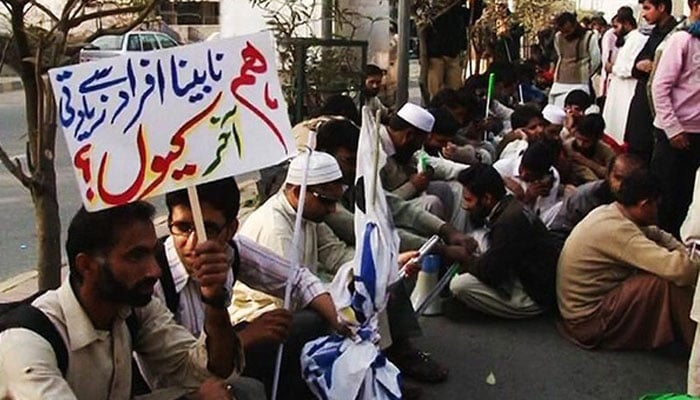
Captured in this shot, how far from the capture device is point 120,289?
239cm

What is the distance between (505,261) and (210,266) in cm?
276

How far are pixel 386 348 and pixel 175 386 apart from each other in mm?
1564

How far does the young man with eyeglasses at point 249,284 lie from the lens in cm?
301

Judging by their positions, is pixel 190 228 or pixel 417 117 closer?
pixel 190 228

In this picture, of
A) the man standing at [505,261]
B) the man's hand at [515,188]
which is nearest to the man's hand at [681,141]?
the man's hand at [515,188]

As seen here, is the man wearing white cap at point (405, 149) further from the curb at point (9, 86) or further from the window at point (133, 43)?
the curb at point (9, 86)

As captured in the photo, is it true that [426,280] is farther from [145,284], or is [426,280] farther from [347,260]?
[145,284]

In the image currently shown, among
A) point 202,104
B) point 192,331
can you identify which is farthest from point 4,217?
point 202,104

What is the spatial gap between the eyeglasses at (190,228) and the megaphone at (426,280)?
6.60 feet

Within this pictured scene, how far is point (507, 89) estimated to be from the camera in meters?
10.0

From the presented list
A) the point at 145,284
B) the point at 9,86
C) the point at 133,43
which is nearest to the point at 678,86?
the point at 145,284

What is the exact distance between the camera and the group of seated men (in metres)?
2.41

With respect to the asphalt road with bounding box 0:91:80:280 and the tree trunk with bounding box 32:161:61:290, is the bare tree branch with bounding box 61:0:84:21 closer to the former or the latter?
the tree trunk with bounding box 32:161:61:290

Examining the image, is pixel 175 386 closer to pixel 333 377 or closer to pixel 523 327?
pixel 333 377
